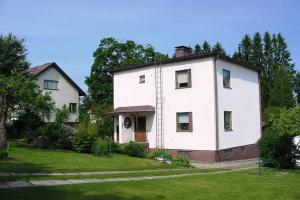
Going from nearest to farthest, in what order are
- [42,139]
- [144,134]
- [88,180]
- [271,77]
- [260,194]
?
1. [260,194]
2. [88,180]
3. [42,139]
4. [144,134]
5. [271,77]

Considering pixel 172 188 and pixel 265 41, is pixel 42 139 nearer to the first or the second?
pixel 172 188

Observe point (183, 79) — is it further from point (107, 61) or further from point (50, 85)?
point (107, 61)

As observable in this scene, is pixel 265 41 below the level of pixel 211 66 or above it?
above

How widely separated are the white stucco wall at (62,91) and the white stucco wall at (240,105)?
21.9m

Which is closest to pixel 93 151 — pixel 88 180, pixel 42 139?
pixel 42 139

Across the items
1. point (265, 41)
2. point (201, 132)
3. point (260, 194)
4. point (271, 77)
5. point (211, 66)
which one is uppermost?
point (265, 41)

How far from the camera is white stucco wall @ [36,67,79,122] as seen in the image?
46406 millimetres

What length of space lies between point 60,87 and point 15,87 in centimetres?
2419

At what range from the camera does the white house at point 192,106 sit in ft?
94.9

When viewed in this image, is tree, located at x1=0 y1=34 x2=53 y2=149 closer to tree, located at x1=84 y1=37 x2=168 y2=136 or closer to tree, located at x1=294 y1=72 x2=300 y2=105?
tree, located at x1=84 y1=37 x2=168 y2=136

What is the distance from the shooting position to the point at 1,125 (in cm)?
2408

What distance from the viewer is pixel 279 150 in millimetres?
23422

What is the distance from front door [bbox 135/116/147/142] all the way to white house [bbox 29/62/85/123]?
15705 millimetres

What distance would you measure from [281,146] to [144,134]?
41.3 feet
